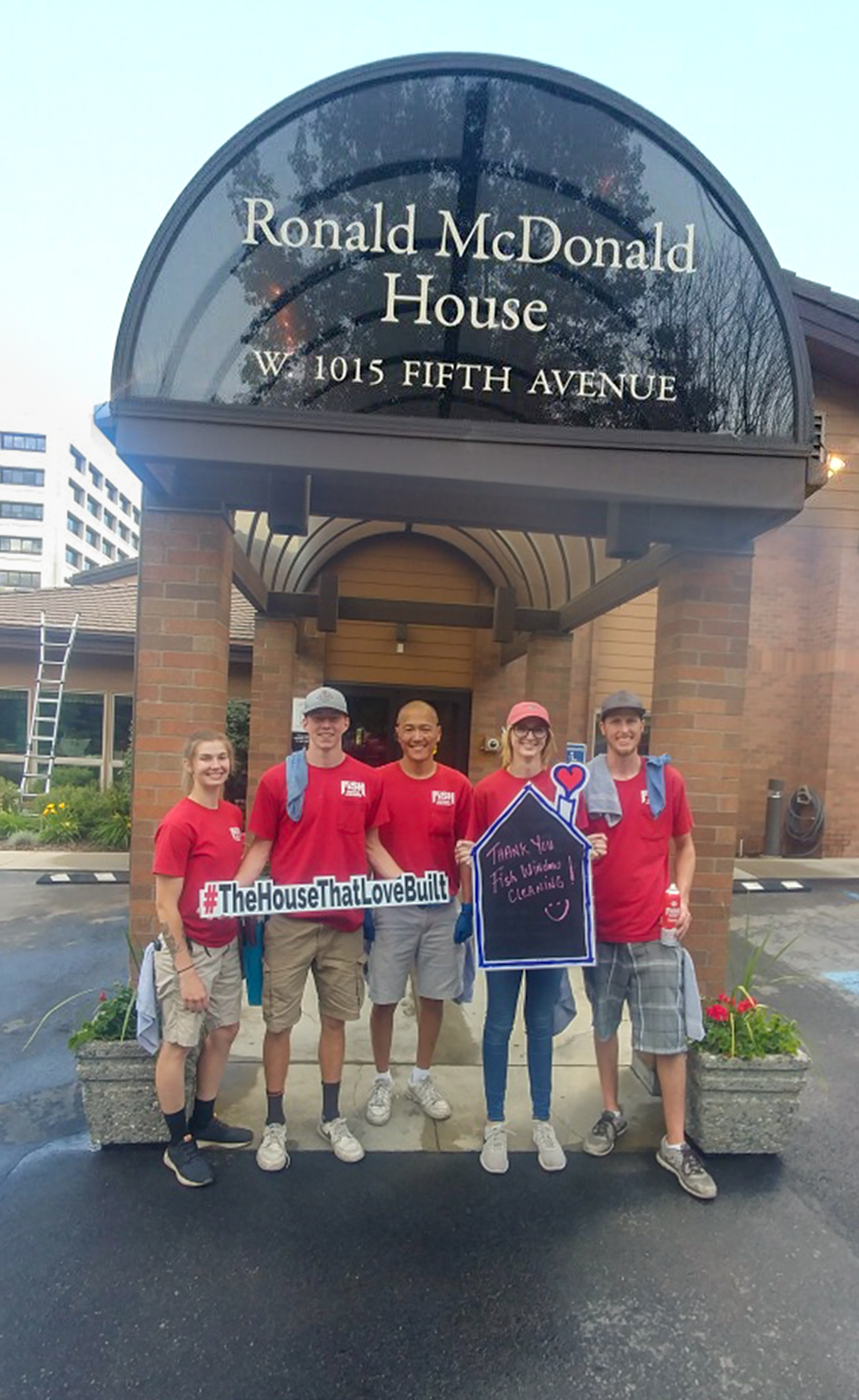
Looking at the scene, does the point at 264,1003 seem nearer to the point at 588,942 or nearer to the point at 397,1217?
the point at 397,1217

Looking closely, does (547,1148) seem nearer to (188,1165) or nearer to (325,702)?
(188,1165)

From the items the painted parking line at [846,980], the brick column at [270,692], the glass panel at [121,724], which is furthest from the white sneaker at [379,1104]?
the glass panel at [121,724]

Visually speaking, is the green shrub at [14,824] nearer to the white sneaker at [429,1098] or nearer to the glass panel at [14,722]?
the glass panel at [14,722]

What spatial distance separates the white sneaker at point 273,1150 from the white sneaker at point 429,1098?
2.15 feet

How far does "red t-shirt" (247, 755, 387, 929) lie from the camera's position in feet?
9.56

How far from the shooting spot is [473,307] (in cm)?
349

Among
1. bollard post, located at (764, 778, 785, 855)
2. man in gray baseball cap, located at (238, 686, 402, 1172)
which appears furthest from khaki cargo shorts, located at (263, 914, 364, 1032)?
bollard post, located at (764, 778, 785, 855)

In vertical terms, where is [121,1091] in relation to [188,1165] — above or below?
above

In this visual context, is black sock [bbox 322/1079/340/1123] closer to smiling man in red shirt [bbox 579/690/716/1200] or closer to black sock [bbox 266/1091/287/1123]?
black sock [bbox 266/1091/287/1123]

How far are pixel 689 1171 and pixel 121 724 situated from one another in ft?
38.8

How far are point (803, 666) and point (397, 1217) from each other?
36.4 feet

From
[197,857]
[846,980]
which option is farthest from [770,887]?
[197,857]

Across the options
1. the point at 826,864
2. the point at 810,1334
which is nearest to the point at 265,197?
the point at 810,1334

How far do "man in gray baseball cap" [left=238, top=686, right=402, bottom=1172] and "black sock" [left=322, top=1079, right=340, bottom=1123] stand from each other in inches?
2.8
